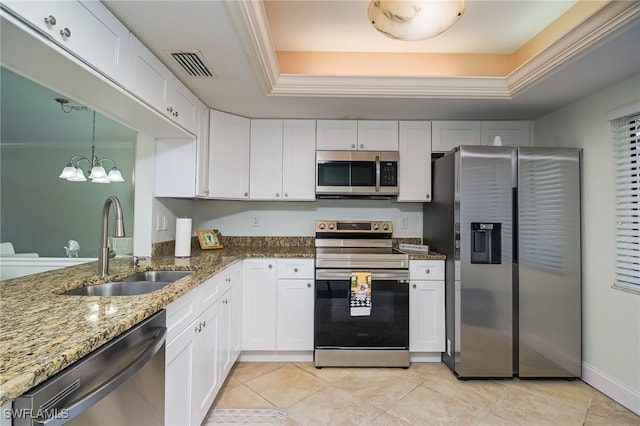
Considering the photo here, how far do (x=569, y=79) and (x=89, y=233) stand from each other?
3687mm

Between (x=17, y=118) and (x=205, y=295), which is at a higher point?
(x=17, y=118)

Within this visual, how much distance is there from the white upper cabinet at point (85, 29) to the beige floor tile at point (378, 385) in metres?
2.40

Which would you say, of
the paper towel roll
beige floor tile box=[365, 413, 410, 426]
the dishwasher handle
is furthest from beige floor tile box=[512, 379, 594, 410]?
the paper towel roll

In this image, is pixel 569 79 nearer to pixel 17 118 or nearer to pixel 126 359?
pixel 126 359

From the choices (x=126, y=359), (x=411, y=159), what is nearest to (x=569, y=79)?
(x=411, y=159)

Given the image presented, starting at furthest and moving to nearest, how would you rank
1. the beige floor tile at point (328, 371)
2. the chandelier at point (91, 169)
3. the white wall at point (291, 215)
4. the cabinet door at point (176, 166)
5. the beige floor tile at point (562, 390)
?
the white wall at point (291, 215)
the cabinet door at point (176, 166)
the beige floor tile at point (328, 371)
the chandelier at point (91, 169)
the beige floor tile at point (562, 390)

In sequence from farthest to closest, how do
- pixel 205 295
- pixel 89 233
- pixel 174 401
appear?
pixel 89 233 < pixel 205 295 < pixel 174 401

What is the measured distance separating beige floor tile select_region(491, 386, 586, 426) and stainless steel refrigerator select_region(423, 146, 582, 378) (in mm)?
231

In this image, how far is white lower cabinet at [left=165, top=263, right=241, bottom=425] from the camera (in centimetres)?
→ 131

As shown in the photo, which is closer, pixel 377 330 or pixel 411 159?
pixel 377 330

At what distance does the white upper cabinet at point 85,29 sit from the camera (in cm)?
100

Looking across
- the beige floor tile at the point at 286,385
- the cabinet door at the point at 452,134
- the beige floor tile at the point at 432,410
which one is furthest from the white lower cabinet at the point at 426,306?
the cabinet door at the point at 452,134

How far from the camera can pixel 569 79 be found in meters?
2.06

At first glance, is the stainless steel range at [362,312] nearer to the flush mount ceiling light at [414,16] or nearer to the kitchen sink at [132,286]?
the kitchen sink at [132,286]
